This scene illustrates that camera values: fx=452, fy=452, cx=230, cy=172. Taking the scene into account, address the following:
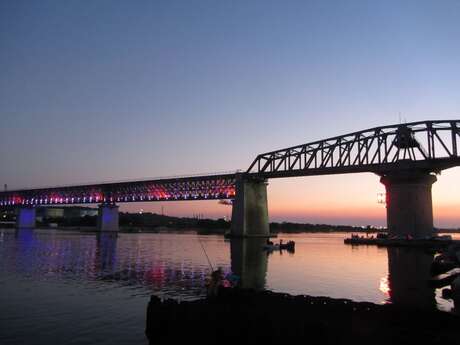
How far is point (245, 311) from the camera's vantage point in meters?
17.6

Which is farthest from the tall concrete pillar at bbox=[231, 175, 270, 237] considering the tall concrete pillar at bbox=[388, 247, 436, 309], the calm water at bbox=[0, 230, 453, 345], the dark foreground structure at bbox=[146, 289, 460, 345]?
the dark foreground structure at bbox=[146, 289, 460, 345]

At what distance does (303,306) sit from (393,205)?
92.9 metres

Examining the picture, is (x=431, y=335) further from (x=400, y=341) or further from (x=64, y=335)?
(x=64, y=335)

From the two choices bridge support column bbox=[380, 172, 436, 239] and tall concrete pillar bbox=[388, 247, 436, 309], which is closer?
tall concrete pillar bbox=[388, 247, 436, 309]

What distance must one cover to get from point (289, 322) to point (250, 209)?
410 feet

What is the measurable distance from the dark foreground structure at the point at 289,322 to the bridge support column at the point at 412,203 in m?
89.7

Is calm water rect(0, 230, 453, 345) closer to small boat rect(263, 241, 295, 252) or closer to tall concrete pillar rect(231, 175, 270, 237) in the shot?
small boat rect(263, 241, 295, 252)

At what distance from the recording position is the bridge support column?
340ft

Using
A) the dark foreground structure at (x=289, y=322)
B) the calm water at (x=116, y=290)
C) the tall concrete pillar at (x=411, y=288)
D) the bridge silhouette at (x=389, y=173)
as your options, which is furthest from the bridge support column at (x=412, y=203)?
the dark foreground structure at (x=289, y=322)

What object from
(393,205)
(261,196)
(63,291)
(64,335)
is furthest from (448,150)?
(64,335)

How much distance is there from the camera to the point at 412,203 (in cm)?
10344

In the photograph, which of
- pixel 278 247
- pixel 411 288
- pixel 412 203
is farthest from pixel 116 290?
pixel 412 203

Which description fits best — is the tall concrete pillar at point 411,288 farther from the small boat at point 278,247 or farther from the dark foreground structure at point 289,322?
the small boat at point 278,247

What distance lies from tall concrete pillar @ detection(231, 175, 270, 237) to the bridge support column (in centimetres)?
4571
